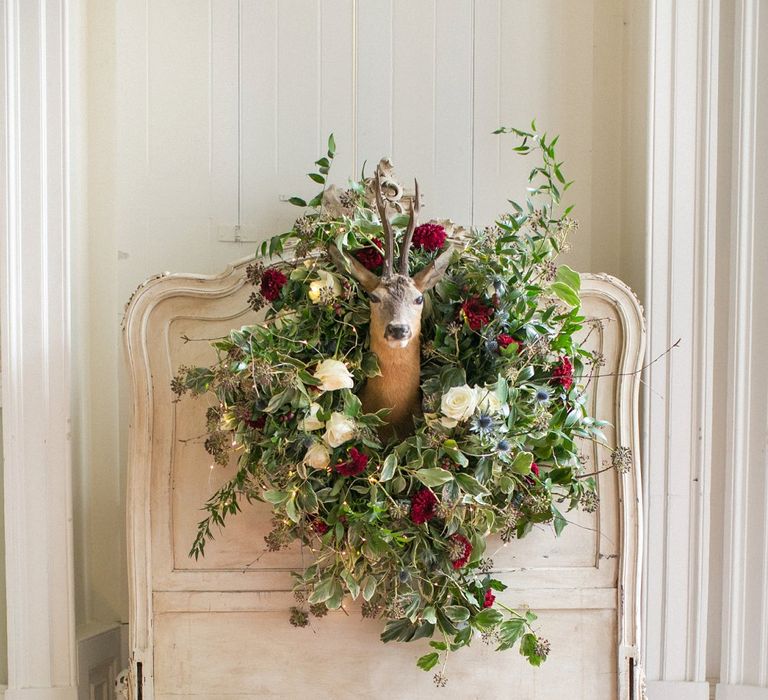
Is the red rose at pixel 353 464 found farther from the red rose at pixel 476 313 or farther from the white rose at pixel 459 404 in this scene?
the red rose at pixel 476 313

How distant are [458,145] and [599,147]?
1.37 ft

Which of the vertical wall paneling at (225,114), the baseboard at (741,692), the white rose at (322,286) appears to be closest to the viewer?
the white rose at (322,286)

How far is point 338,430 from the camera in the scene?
1.43 m

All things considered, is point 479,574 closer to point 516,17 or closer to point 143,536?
point 143,536

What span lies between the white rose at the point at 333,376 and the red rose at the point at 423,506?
10.4 inches

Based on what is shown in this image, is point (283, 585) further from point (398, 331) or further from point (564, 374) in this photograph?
point (564, 374)

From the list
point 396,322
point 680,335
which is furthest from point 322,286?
point 680,335

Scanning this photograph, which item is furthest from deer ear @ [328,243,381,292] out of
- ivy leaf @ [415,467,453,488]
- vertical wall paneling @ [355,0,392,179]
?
vertical wall paneling @ [355,0,392,179]

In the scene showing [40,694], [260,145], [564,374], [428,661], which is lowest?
[40,694]

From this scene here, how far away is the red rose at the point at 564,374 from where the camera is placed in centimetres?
154

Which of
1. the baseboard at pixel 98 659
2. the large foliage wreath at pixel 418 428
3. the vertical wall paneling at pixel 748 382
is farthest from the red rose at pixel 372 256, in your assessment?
the baseboard at pixel 98 659

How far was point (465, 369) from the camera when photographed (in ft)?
5.06

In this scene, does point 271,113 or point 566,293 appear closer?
point 566,293

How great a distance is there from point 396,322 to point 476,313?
20 centimetres
